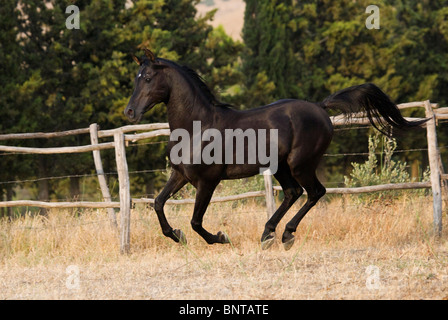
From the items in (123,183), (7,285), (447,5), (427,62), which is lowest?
(7,285)

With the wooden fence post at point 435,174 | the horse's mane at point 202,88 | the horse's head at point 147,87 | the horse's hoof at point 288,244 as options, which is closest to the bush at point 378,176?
the wooden fence post at point 435,174

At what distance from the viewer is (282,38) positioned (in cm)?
2262

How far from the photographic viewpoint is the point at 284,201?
6469 mm

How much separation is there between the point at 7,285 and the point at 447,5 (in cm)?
2545

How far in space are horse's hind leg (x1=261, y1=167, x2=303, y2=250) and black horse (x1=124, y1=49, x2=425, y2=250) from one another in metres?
0.01

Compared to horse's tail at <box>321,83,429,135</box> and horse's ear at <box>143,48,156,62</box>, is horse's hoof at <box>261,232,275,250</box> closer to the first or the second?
horse's tail at <box>321,83,429,135</box>

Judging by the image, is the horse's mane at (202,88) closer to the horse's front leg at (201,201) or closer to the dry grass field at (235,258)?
the horse's front leg at (201,201)

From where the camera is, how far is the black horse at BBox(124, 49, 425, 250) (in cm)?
598

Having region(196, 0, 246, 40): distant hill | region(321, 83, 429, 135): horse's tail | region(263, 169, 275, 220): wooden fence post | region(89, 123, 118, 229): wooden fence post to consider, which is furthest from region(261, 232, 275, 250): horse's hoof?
region(196, 0, 246, 40): distant hill

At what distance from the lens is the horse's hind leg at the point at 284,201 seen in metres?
6.37

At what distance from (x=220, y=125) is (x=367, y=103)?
1.70 meters
